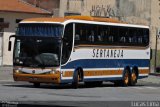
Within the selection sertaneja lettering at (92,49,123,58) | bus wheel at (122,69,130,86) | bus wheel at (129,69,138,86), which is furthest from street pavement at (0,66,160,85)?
sertaneja lettering at (92,49,123,58)

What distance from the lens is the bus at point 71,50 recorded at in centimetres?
3009

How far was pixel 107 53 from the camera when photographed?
34.1 m

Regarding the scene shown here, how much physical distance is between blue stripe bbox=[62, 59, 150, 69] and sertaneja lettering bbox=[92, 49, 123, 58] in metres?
0.21

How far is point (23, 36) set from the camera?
100 ft

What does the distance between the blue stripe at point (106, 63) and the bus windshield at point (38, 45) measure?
864 millimetres

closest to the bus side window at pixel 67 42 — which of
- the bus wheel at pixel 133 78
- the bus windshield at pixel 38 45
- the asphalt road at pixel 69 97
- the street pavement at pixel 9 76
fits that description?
the bus windshield at pixel 38 45

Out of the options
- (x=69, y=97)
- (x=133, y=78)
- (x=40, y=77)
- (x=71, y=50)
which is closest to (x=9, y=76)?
(x=133, y=78)

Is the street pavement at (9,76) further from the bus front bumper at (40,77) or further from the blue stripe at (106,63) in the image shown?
the bus front bumper at (40,77)

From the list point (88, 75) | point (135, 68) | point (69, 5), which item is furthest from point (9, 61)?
point (88, 75)

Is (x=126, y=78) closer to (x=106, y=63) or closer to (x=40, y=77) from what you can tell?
(x=106, y=63)

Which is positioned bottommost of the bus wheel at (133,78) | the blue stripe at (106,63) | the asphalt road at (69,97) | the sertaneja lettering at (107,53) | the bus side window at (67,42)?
the bus wheel at (133,78)

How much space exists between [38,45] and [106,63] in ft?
16.9

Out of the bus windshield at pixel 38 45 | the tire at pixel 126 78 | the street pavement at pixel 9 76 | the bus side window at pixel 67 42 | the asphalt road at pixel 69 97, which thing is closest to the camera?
the asphalt road at pixel 69 97

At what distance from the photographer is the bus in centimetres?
3009
